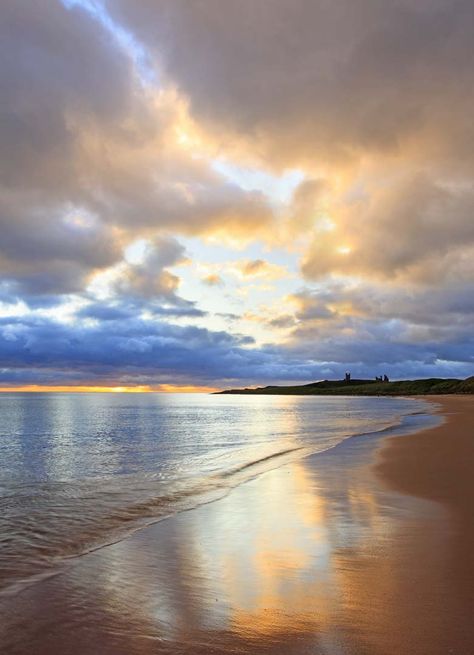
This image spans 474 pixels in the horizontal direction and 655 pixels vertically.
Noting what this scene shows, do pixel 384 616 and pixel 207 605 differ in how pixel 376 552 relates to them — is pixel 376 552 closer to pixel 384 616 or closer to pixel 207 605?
pixel 384 616

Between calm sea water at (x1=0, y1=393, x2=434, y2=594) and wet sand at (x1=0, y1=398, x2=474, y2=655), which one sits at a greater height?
wet sand at (x1=0, y1=398, x2=474, y2=655)

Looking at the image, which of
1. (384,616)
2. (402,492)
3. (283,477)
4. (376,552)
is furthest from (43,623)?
(283,477)

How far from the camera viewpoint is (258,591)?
22.7 feet

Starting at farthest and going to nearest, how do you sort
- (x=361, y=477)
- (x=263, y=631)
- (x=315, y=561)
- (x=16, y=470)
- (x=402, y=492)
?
(x=16, y=470) → (x=361, y=477) → (x=402, y=492) → (x=315, y=561) → (x=263, y=631)

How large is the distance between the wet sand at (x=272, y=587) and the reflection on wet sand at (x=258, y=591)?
0.02m

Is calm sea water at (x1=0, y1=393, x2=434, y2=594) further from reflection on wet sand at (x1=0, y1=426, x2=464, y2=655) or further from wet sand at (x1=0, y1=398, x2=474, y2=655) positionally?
reflection on wet sand at (x1=0, y1=426, x2=464, y2=655)

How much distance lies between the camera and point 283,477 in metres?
17.2

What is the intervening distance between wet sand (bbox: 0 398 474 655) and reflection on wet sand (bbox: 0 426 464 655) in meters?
0.02

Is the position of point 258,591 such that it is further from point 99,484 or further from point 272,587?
point 99,484

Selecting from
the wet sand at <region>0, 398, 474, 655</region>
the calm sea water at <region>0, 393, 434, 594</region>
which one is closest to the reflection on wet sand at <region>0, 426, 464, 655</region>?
the wet sand at <region>0, 398, 474, 655</region>

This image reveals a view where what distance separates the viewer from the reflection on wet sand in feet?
17.8

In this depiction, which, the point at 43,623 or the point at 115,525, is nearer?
the point at 43,623

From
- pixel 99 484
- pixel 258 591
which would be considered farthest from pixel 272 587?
pixel 99 484

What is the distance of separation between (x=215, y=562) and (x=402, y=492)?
23.9 ft
